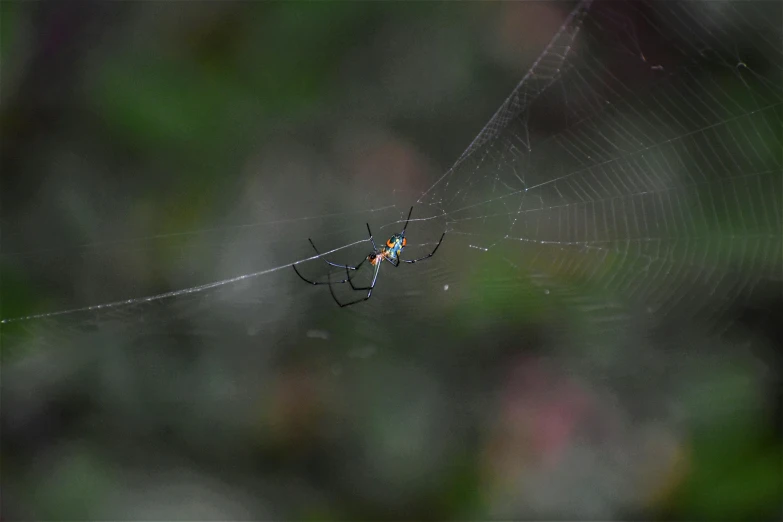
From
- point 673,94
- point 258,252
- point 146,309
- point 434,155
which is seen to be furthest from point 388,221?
point 673,94

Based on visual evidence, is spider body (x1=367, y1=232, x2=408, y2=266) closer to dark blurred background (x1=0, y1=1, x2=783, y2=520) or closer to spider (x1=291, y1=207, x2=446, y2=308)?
spider (x1=291, y1=207, x2=446, y2=308)

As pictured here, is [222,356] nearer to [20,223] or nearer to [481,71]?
[20,223]

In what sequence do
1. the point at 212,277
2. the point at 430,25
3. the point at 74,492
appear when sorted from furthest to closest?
the point at 430,25
the point at 212,277
the point at 74,492

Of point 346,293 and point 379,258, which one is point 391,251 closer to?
point 379,258

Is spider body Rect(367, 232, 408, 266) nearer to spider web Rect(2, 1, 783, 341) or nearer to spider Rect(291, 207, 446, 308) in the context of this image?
spider Rect(291, 207, 446, 308)

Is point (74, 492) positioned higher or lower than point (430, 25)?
lower

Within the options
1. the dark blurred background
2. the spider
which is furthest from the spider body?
the dark blurred background
